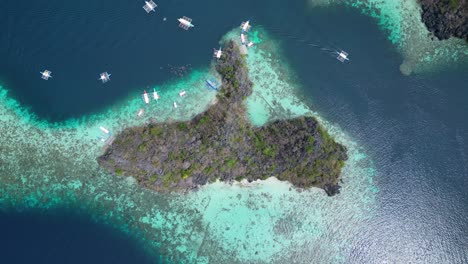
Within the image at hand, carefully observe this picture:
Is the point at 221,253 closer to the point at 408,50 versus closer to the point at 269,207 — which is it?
the point at 269,207

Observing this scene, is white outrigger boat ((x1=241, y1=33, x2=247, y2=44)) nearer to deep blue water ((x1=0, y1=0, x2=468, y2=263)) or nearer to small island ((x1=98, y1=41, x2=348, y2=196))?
small island ((x1=98, y1=41, x2=348, y2=196))

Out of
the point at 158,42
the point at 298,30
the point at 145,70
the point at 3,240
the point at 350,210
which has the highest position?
the point at 298,30

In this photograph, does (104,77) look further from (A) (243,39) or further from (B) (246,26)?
(B) (246,26)

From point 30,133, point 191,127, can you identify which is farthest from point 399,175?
point 30,133

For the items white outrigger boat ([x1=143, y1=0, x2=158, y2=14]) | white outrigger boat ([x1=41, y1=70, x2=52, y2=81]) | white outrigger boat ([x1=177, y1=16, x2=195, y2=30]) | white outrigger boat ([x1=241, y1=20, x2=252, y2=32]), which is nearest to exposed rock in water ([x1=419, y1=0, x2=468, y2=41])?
white outrigger boat ([x1=241, y1=20, x2=252, y2=32])

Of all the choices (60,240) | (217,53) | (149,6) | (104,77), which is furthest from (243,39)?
(60,240)

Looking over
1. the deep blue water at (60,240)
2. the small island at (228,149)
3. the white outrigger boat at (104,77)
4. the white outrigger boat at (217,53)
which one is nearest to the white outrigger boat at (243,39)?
the small island at (228,149)
